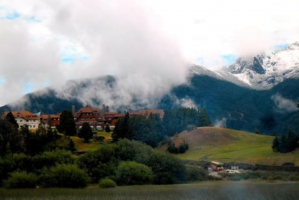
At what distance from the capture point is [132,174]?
76.4 m

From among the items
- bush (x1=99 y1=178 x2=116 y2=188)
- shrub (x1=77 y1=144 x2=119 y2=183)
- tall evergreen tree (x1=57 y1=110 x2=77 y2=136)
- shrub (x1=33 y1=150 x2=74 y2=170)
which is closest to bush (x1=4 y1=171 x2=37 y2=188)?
shrub (x1=33 y1=150 x2=74 y2=170)

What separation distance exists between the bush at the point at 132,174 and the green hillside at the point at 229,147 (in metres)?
37.1

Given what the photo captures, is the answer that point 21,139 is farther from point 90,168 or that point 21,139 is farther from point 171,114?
→ point 171,114

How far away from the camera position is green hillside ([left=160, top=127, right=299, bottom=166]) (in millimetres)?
107438

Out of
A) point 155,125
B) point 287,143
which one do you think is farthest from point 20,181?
point 155,125

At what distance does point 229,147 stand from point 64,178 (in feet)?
226

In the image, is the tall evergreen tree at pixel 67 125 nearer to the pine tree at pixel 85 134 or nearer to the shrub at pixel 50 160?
the pine tree at pixel 85 134

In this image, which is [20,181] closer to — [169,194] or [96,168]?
[96,168]

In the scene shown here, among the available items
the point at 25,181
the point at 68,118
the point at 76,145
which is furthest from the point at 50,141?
the point at 25,181

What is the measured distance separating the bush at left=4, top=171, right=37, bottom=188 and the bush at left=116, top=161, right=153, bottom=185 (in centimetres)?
1402

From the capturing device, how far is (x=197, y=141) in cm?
13562

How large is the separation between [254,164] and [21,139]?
5275cm

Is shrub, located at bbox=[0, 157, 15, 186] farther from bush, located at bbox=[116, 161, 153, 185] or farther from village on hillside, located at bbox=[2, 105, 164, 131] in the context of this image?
village on hillside, located at bbox=[2, 105, 164, 131]

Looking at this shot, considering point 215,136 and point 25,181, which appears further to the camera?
point 215,136
